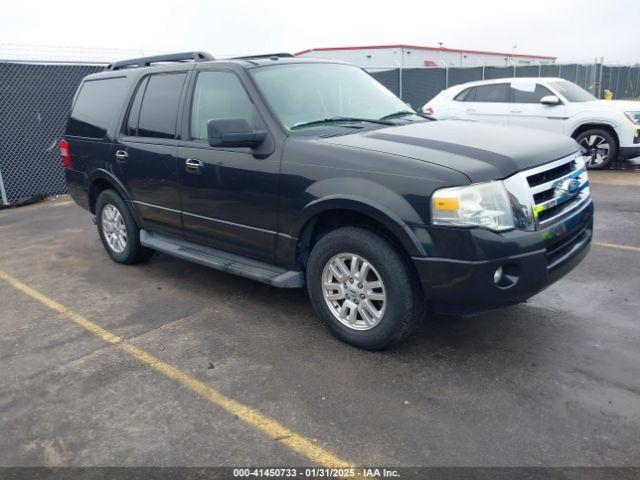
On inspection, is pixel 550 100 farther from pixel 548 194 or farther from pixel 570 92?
pixel 548 194

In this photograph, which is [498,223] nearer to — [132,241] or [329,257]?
[329,257]

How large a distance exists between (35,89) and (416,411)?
9358mm

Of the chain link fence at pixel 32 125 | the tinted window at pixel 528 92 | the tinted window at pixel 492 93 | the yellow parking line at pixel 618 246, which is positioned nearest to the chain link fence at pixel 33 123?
the chain link fence at pixel 32 125

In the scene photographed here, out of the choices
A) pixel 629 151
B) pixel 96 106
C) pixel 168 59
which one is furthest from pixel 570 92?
pixel 96 106

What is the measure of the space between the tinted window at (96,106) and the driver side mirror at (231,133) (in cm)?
205

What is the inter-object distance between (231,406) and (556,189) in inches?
95.5

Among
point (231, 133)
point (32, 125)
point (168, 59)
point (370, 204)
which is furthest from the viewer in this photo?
point (32, 125)

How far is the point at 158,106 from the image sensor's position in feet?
16.4

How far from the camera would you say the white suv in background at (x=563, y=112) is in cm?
1028

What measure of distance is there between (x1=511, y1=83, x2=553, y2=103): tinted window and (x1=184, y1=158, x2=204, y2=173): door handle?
846cm

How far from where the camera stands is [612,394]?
3.15 m

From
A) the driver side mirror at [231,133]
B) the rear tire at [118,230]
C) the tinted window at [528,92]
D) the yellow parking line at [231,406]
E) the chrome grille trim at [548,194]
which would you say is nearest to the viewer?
the yellow parking line at [231,406]

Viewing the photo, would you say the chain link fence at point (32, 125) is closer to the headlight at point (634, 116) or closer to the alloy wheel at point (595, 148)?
the alloy wheel at point (595, 148)

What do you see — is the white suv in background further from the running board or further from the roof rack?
the running board
